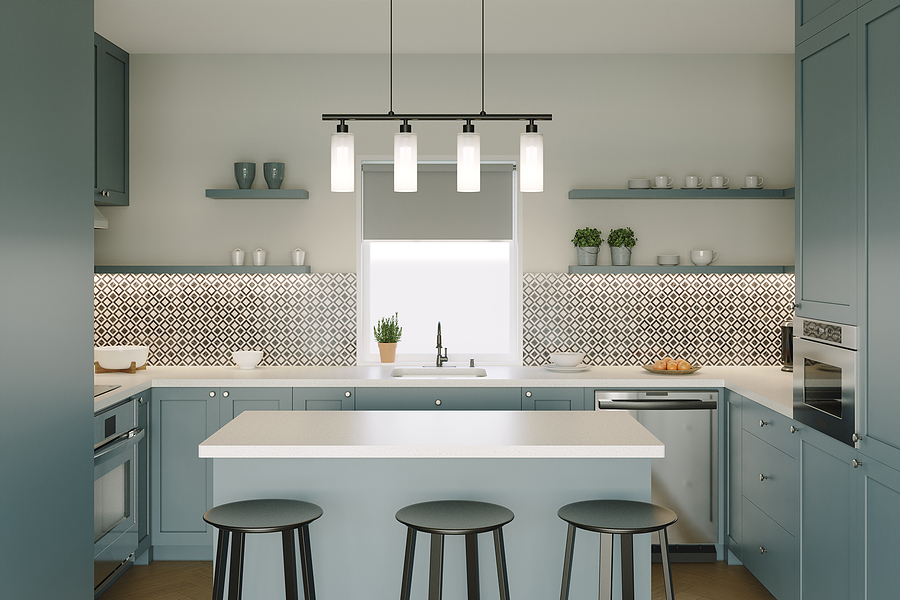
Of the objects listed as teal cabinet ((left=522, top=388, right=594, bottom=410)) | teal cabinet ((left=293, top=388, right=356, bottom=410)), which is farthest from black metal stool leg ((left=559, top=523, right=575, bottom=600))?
teal cabinet ((left=293, top=388, right=356, bottom=410))

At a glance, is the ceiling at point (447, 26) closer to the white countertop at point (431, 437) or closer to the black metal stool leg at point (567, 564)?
the white countertop at point (431, 437)

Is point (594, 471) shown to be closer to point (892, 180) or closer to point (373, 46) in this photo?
point (892, 180)

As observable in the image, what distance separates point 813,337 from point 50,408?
289 centimetres

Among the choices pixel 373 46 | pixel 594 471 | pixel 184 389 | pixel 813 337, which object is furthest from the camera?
pixel 373 46

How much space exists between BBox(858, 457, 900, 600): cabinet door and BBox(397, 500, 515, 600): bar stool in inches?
49.2

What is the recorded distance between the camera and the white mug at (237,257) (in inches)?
173

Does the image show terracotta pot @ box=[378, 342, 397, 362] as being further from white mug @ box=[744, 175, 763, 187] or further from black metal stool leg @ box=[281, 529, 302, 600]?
white mug @ box=[744, 175, 763, 187]

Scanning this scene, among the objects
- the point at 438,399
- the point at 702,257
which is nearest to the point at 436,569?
the point at 438,399

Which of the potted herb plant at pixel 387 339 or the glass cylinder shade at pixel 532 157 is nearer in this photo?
the glass cylinder shade at pixel 532 157

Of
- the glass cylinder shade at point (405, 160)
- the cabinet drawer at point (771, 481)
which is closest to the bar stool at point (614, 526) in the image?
the cabinet drawer at point (771, 481)

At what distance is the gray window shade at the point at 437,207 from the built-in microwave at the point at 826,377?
7.05 feet

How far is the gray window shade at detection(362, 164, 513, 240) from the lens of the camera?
4574 millimetres

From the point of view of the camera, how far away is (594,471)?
256 cm

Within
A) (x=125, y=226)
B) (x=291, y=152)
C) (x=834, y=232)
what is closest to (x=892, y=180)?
(x=834, y=232)
